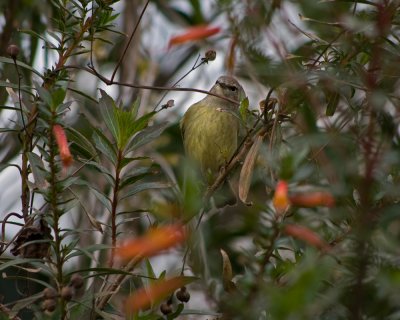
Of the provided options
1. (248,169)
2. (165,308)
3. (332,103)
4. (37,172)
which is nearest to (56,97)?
(37,172)

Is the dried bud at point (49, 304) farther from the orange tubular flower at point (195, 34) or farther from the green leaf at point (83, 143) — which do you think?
the orange tubular flower at point (195, 34)

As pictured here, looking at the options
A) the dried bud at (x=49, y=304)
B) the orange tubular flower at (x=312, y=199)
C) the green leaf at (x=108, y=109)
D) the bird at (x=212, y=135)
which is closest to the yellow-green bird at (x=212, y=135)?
the bird at (x=212, y=135)

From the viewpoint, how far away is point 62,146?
80.6 inches

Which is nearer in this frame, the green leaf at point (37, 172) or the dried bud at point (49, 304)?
the dried bud at point (49, 304)

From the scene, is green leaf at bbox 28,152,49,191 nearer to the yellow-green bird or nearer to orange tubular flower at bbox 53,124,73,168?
orange tubular flower at bbox 53,124,73,168

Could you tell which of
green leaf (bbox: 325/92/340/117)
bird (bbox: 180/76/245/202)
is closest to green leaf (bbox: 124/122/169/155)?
green leaf (bbox: 325/92/340/117)

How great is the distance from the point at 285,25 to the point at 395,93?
50 cm

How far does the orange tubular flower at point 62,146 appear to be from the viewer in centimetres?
203

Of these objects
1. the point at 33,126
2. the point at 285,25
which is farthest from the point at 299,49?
the point at 33,126

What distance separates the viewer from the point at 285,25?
2.67 meters

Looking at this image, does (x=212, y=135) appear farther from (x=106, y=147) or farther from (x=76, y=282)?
(x=76, y=282)

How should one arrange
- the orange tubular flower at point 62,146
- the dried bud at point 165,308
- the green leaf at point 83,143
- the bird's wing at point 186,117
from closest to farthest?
the orange tubular flower at point 62,146, the dried bud at point 165,308, the green leaf at point 83,143, the bird's wing at point 186,117

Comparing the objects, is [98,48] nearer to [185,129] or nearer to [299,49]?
[185,129]

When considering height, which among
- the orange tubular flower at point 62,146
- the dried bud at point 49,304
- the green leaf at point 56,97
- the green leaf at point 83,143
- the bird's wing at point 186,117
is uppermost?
the bird's wing at point 186,117
